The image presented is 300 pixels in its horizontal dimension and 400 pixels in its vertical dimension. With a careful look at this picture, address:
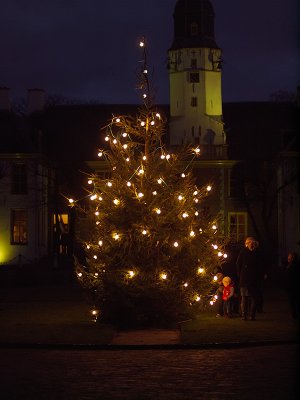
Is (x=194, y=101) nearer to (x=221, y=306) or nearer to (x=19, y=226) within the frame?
(x=19, y=226)

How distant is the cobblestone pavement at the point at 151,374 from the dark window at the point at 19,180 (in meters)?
36.2

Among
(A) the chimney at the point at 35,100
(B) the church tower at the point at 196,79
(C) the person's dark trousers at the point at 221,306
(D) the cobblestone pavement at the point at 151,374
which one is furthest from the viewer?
(A) the chimney at the point at 35,100

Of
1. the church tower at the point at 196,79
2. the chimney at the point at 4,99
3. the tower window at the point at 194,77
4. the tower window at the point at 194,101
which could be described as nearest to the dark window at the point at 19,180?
the chimney at the point at 4,99

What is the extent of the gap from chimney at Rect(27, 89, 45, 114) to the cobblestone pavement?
44.6m

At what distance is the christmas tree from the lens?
18766 mm

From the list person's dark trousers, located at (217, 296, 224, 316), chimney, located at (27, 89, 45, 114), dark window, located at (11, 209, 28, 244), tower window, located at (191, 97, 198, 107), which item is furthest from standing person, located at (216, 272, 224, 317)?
chimney, located at (27, 89, 45, 114)

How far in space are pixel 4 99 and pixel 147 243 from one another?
38.6 meters

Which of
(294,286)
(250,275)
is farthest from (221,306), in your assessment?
(294,286)

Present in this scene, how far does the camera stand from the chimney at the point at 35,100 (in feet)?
194

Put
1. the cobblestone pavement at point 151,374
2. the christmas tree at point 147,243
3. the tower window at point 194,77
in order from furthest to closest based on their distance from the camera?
the tower window at point 194,77, the christmas tree at point 147,243, the cobblestone pavement at point 151,374

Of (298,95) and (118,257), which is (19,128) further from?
(118,257)

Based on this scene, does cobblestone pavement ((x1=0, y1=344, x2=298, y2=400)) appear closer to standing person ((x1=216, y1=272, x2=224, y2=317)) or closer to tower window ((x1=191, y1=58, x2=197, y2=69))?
standing person ((x1=216, y1=272, x2=224, y2=317))

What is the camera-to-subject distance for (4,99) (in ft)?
182

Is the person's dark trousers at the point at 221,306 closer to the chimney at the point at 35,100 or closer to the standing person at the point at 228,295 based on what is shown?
the standing person at the point at 228,295
